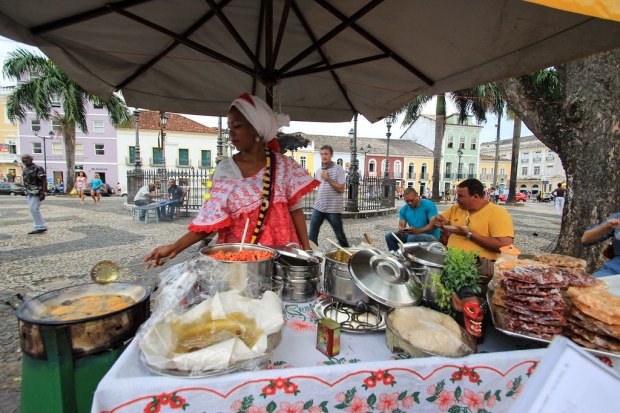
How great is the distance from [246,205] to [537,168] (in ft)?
236

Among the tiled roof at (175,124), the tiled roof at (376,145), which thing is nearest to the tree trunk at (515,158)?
the tiled roof at (376,145)

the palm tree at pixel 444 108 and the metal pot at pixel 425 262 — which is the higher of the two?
the palm tree at pixel 444 108

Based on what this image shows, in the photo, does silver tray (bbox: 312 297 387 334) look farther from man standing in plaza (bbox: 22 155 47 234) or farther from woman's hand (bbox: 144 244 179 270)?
man standing in plaza (bbox: 22 155 47 234)

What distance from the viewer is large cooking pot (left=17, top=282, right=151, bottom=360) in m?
1.16

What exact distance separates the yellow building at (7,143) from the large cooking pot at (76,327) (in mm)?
48253

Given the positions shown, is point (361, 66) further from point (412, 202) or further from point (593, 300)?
point (412, 202)

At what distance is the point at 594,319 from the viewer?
129cm

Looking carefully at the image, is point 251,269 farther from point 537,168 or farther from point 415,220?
point 537,168

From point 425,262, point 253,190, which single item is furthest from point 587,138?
point 253,190

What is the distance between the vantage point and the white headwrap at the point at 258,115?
216cm

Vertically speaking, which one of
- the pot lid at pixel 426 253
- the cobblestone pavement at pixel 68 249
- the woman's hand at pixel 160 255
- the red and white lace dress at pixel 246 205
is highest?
the red and white lace dress at pixel 246 205

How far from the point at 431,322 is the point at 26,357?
1.68m

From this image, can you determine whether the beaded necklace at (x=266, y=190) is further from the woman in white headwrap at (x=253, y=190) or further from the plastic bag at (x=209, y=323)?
the plastic bag at (x=209, y=323)

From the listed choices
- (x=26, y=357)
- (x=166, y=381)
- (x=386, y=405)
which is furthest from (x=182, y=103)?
(x=386, y=405)
